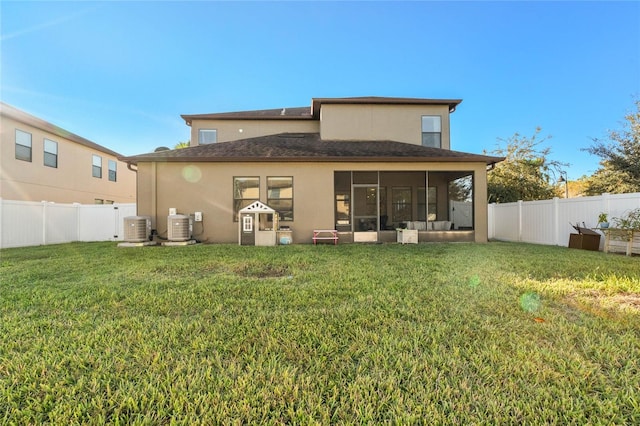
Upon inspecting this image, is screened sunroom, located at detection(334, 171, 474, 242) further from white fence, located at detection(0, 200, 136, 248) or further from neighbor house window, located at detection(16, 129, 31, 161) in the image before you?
neighbor house window, located at detection(16, 129, 31, 161)

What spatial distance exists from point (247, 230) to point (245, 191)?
5.20 ft

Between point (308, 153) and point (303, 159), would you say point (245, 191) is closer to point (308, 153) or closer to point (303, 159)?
point (303, 159)

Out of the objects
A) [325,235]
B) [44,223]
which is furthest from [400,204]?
[44,223]

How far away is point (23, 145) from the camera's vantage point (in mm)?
12734

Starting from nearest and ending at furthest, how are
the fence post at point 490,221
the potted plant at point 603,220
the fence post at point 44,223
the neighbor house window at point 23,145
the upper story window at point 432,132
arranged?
the potted plant at point 603,220, the fence post at point 44,223, the neighbor house window at point 23,145, the upper story window at point 432,132, the fence post at point 490,221

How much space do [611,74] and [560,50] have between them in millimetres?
3958

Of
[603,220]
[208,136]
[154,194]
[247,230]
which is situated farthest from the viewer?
[208,136]

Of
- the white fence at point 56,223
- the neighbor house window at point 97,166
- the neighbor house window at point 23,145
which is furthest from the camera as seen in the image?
the neighbor house window at point 97,166

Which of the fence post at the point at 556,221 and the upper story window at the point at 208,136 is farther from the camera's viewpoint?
the upper story window at the point at 208,136

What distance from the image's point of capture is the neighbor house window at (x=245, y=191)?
10188mm

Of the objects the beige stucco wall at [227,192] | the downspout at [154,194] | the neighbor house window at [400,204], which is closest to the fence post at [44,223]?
the beige stucco wall at [227,192]

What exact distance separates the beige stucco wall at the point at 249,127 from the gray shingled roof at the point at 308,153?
2.30 meters

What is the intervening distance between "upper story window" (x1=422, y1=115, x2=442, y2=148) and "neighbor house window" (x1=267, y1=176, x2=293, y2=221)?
21.8 ft

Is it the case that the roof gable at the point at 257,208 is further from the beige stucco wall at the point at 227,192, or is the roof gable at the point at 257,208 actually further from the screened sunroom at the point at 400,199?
the screened sunroom at the point at 400,199
